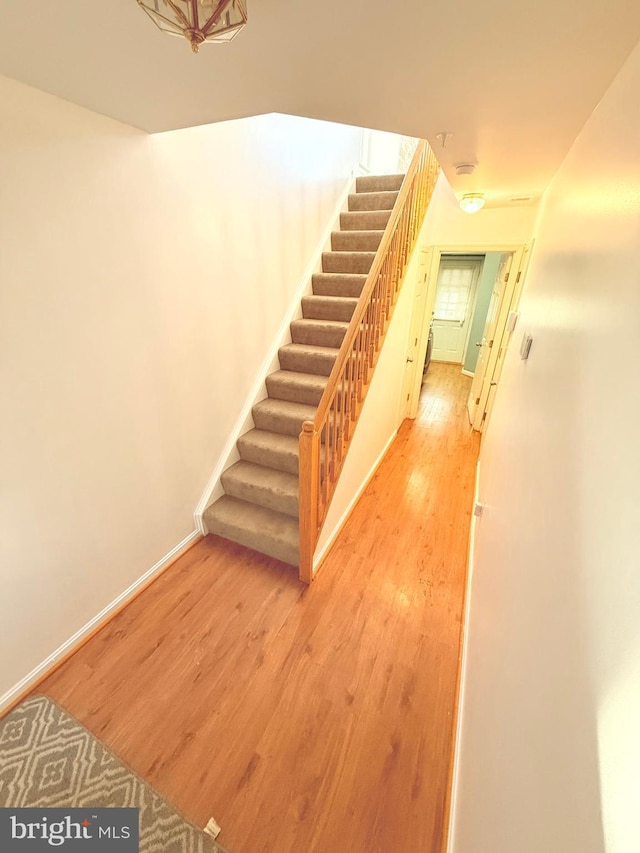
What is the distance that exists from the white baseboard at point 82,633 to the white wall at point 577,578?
1.83m

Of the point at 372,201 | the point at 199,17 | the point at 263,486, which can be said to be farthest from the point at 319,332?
the point at 199,17

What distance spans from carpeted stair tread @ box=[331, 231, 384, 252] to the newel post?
247cm

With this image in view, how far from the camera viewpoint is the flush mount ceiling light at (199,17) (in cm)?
64

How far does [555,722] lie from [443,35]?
5.12 feet

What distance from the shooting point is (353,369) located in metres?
2.24

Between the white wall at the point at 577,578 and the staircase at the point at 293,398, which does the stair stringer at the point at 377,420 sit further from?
the white wall at the point at 577,578

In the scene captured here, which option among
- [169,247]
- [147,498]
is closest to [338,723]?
[147,498]

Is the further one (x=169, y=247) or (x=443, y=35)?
(x=169, y=247)

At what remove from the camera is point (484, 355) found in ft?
12.8

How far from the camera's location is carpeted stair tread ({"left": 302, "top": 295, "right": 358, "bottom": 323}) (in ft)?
9.71

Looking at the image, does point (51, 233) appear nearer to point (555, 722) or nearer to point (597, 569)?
point (597, 569)

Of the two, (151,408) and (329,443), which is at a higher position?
(151,408)

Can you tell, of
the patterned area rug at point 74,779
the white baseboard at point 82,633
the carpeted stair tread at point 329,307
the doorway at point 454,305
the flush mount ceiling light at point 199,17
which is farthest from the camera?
the doorway at point 454,305

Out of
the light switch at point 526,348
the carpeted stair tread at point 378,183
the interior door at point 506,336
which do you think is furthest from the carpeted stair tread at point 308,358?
the carpeted stair tread at point 378,183
